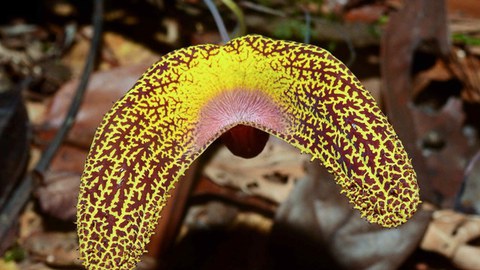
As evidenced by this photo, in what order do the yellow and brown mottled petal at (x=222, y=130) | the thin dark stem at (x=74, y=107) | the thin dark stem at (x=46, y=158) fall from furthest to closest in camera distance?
the thin dark stem at (x=74, y=107), the thin dark stem at (x=46, y=158), the yellow and brown mottled petal at (x=222, y=130)

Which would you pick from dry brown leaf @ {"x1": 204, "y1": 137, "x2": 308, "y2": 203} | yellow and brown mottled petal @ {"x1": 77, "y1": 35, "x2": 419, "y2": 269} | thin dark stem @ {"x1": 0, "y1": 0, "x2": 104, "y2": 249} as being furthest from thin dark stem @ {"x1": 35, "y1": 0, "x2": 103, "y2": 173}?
yellow and brown mottled petal @ {"x1": 77, "y1": 35, "x2": 419, "y2": 269}

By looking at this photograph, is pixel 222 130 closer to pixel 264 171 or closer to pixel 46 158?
pixel 264 171

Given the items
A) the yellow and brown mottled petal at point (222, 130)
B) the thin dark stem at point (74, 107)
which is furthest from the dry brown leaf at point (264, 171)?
the yellow and brown mottled petal at point (222, 130)

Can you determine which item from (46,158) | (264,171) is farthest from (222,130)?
(46,158)

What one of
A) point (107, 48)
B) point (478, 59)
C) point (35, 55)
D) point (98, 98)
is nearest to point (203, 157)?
point (98, 98)

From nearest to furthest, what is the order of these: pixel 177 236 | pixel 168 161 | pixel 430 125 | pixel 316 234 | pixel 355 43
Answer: pixel 168 161 < pixel 316 234 < pixel 177 236 < pixel 430 125 < pixel 355 43

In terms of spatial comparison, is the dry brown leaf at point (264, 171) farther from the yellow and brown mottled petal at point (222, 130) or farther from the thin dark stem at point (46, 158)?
the yellow and brown mottled petal at point (222, 130)

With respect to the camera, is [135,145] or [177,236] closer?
[135,145]

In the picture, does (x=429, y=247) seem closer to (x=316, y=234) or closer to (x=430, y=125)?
(x=316, y=234)
